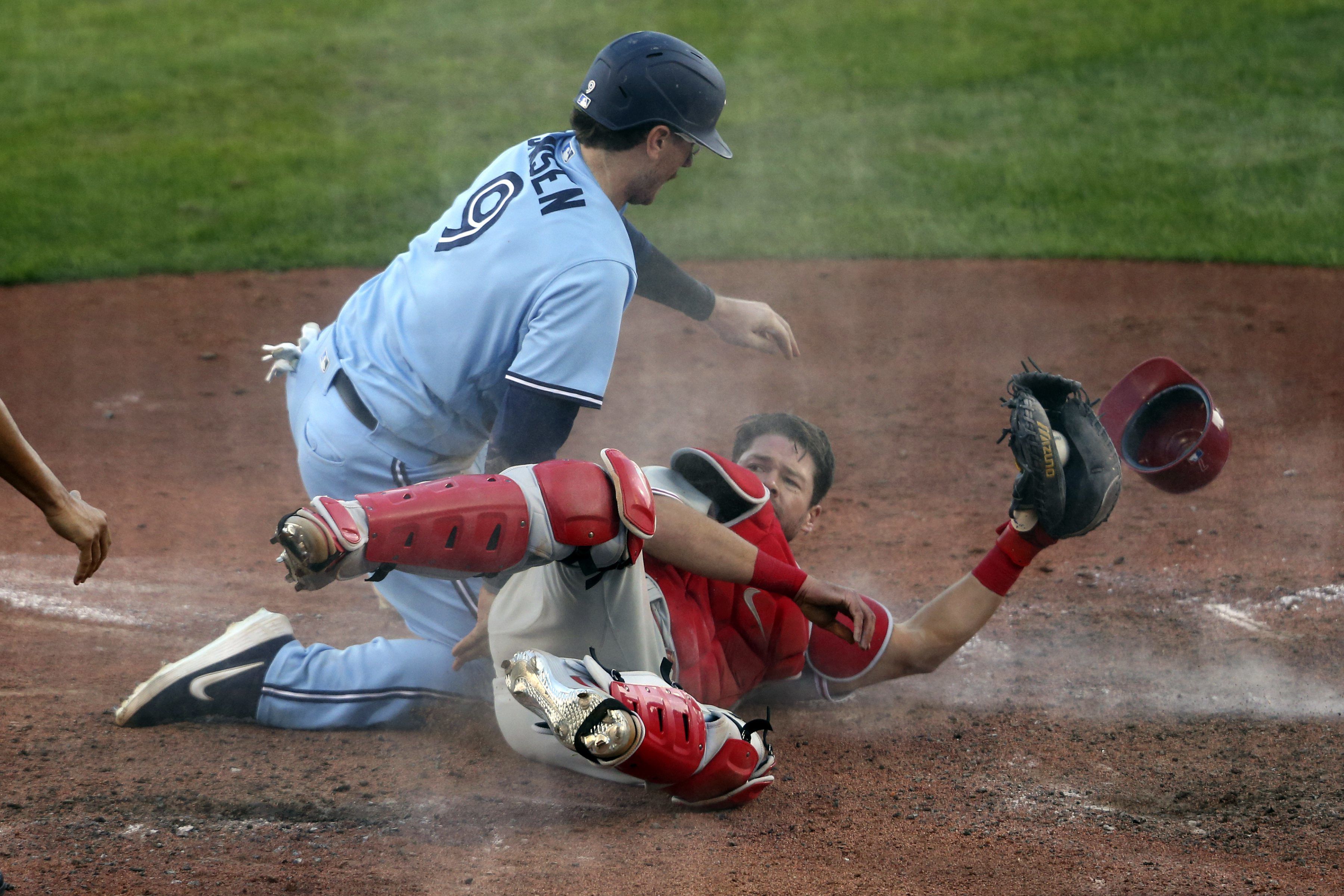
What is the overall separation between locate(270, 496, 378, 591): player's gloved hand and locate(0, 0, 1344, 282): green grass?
5230 millimetres

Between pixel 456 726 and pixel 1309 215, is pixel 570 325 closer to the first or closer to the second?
pixel 456 726

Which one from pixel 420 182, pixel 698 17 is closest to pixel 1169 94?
pixel 698 17

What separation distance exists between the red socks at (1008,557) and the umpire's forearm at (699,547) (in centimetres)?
76

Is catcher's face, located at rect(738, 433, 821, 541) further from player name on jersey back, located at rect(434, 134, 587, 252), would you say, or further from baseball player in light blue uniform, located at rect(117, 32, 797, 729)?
player name on jersey back, located at rect(434, 134, 587, 252)

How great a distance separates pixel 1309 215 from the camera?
7.66 m

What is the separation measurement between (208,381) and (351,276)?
4.88 feet

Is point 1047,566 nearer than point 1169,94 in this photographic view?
Yes

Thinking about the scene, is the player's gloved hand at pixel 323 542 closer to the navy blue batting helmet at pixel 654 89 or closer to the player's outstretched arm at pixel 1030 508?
the navy blue batting helmet at pixel 654 89

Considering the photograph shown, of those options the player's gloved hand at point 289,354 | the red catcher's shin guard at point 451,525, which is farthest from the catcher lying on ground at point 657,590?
the player's gloved hand at point 289,354

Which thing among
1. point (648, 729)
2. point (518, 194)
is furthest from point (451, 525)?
point (518, 194)

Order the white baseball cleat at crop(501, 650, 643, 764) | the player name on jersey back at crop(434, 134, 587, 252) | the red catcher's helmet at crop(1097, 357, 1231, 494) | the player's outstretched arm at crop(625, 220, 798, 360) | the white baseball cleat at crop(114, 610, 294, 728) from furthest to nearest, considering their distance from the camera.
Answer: the player's outstretched arm at crop(625, 220, 798, 360)
the red catcher's helmet at crop(1097, 357, 1231, 494)
the white baseball cleat at crop(114, 610, 294, 728)
the player name on jersey back at crop(434, 134, 587, 252)
the white baseball cleat at crop(501, 650, 643, 764)

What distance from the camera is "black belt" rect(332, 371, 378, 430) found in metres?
2.96

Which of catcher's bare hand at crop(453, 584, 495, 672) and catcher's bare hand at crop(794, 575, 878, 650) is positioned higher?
catcher's bare hand at crop(794, 575, 878, 650)

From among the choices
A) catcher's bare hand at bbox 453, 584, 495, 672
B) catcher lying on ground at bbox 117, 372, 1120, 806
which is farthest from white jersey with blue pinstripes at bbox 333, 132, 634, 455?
catcher's bare hand at bbox 453, 584, 495, 672
